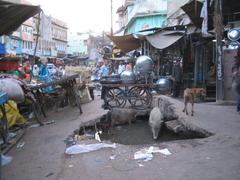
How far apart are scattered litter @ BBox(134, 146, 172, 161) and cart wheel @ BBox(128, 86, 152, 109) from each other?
23.6 ft

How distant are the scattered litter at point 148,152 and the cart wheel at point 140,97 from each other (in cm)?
718

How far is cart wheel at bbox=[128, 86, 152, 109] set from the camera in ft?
47.3

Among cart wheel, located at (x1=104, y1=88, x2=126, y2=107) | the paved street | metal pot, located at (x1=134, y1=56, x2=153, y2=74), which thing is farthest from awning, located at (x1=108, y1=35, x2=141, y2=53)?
the paved street

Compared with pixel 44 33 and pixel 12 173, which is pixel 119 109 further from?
pixel 12 173

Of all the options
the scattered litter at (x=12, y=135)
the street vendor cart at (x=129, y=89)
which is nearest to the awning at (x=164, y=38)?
the street vendor cart at (x=129, y=89)

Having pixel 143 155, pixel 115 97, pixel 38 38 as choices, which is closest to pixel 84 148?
pixel 143 155

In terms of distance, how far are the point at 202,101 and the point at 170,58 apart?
243 inches

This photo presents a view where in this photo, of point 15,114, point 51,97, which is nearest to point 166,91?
point 51,97

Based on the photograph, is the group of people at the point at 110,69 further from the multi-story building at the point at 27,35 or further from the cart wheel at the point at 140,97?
the multi-story building at the point at 27,35

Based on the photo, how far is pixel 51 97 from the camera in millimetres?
13977

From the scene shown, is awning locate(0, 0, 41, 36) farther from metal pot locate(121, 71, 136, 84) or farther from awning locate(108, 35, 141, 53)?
awning locate(108, 35, 141, 53)

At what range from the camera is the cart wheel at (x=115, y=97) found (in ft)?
48.1

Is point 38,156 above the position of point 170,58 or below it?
below

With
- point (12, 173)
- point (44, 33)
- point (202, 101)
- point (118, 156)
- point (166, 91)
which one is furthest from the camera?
point (166, 91)
